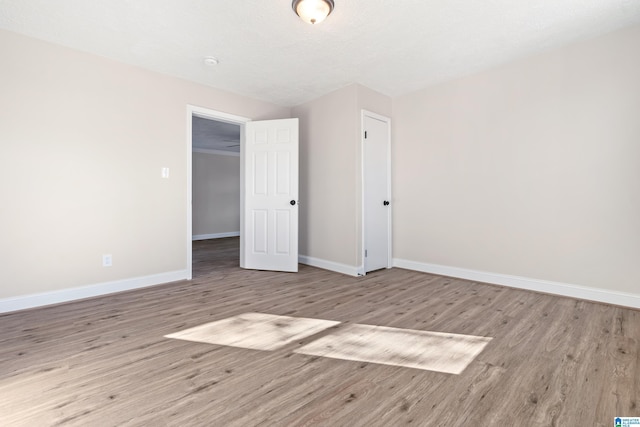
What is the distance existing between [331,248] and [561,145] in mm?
2907

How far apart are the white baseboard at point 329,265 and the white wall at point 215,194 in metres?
4.48

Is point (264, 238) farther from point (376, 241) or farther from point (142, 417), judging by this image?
point (142, 417)

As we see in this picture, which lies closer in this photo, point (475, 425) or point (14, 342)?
point (475, 425)

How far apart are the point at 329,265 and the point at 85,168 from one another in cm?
310

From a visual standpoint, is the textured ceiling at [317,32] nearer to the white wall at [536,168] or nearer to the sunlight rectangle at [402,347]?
the white wall at [536,168]

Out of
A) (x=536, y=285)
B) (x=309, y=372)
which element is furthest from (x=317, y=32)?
(x=536, y=285)

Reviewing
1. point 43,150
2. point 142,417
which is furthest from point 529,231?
point 43,150

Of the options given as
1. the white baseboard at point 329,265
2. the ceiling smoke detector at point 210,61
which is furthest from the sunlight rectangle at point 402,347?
the ceiling smoke detector at point 210,61

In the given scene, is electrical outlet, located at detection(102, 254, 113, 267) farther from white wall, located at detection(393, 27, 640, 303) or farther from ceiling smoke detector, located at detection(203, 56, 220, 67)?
white wall, located at detection(393, 27, 640, 303)

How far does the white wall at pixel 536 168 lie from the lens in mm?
2797

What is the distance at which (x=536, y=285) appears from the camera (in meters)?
3.26

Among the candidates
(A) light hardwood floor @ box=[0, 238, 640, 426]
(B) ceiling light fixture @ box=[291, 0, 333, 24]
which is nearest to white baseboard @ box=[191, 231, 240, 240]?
(A) light hardwood floor @ box=[0, 238, 640, 426]

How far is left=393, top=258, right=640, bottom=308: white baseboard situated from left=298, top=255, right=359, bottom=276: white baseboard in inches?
36.4

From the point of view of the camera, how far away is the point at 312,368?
176 cm
